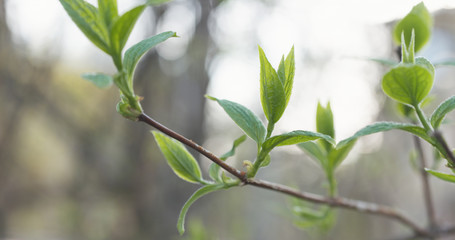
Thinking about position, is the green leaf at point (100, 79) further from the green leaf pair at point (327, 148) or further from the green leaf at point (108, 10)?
the green leaf pair at point (327, 148)

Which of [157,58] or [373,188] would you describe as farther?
[373,188]

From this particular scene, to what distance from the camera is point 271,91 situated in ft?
0.57

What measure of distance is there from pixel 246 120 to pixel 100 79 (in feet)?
A: 0.25

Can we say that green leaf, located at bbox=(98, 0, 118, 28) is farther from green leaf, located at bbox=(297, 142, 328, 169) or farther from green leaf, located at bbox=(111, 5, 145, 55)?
green leaf, located at bbox=(297, 142, 328, 169)

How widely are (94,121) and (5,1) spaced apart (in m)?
0.58

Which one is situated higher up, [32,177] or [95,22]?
[95,22]

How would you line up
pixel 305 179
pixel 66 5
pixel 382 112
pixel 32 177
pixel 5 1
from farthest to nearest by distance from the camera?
pixel 32 177
pixel 305 179
pixel 5 1
pixel 382 112
pixel 66 5

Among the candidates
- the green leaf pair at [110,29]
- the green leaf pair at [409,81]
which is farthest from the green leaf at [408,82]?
the green leaf pair at [110,29]

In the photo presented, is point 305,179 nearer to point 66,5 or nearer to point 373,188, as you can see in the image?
point 373,188

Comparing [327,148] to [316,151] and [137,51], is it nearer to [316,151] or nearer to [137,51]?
[316,151]

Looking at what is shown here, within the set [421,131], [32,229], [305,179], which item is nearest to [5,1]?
[421,131]

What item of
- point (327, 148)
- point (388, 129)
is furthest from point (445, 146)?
point (327, 148)

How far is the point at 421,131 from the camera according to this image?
0.53 ft

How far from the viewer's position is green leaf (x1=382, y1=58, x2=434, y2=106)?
0.14 m
